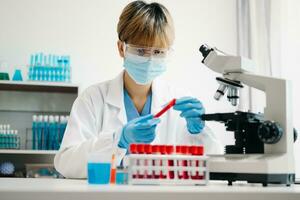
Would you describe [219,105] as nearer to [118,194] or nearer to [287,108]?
[287,108]

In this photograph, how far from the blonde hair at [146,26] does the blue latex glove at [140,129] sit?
427 millimetres

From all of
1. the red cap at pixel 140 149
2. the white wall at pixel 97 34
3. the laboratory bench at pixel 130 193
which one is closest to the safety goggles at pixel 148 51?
the red cap at pixel 140 149

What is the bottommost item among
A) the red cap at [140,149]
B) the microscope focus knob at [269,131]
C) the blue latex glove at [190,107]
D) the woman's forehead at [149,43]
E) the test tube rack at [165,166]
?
the test tube rack at [165,166]

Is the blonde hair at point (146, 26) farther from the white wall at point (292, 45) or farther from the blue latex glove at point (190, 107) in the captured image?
the white wall at point (292, 45)

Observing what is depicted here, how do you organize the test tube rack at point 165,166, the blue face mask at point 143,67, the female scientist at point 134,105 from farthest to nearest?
the blue face mask at point 143,67, the female scientist at point 134,105, the test tube rack at point 165,166

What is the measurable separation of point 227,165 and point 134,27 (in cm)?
75

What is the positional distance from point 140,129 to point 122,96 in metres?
0.54

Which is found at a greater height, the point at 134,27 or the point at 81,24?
the point at 81,24

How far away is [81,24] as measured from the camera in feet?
11.7

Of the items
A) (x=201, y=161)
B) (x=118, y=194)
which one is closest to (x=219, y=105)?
(x=201, y=161)

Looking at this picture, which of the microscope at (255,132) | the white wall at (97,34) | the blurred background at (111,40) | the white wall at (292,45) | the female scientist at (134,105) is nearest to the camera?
the microscope at (255,132)

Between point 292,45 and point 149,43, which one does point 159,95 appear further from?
point 292,45

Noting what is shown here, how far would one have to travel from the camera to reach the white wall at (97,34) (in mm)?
3482

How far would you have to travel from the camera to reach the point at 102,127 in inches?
68.9
